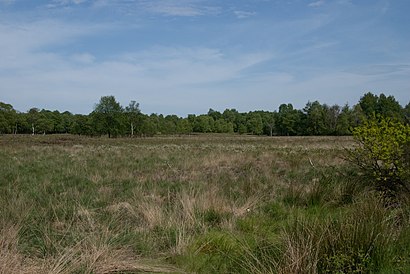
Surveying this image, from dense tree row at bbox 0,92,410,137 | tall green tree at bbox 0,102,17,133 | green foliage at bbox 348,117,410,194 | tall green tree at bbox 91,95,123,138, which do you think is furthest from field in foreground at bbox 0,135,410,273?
tall green tree at bbox 0,102,17,133

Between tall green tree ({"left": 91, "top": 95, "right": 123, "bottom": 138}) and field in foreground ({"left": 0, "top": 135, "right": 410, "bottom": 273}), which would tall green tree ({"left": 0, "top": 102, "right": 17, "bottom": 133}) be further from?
field in foreground ({"left": 0, "top": 135, "right": 410, "bottom": 273})

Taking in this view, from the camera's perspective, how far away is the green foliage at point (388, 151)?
752 centimetres

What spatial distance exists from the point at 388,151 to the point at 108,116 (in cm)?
8569

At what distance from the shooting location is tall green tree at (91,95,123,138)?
8744 centimetres

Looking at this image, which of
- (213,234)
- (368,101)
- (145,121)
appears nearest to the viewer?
(213,234)

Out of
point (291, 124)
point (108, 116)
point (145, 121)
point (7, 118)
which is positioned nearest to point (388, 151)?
point (108, 116)

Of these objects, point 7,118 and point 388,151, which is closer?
point 388,151

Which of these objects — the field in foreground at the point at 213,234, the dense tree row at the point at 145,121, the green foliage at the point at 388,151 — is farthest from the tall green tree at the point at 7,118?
the green foliage at the point at 388,151

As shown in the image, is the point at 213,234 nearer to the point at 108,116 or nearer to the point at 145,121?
the point at 108,116

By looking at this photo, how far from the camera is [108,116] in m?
88.5

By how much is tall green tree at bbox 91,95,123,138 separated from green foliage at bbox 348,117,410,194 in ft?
271

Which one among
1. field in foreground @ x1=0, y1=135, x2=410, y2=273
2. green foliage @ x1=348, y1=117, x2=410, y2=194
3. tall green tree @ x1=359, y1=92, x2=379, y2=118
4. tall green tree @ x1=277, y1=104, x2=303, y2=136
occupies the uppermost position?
tall green tree @ x1=359, y1=92, x2=379, y2=118

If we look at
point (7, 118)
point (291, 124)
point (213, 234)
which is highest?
point (7, 118)

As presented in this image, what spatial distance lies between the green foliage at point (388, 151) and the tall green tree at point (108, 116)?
82.5 m
